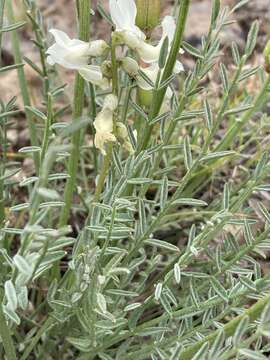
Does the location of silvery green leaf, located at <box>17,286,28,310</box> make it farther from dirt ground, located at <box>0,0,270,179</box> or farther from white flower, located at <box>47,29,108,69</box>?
dirt ground, located at <box>0,0,270,179</box>

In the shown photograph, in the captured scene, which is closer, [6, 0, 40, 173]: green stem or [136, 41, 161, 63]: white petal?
[136, 41, 161, 63]: white petal

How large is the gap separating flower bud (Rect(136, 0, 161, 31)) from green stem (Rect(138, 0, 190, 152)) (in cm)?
7

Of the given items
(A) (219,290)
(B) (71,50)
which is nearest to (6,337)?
(A) (219,290)

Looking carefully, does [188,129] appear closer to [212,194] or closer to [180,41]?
[212,194]

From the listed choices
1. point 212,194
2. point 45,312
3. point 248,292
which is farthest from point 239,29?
point 248,292

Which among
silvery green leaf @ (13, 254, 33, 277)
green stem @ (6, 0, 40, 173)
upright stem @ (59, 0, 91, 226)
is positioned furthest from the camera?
green stem @ (6, 0, 40, 173)

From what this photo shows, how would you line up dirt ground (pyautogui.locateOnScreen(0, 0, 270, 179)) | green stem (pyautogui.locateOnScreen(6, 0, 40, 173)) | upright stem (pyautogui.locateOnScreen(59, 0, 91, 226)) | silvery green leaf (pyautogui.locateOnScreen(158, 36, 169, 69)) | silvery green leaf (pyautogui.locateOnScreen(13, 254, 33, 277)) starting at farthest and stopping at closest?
1. dirt ground (pyautogui.locateOnScreen(0, 0, 270, 179))
2. green stem (pyautogui.locateOnScreen(6, 0, 40, 173))
3. upright stem (pyautogui.locateOnScreen(59, 0, 91, 226))
4. silvery green leaf (pyautogui.locateOnScreen(158, 36, 169, 69))
5. silvery green leaf (pyautogui.locateOnScreen(13, 254, 33, 277))

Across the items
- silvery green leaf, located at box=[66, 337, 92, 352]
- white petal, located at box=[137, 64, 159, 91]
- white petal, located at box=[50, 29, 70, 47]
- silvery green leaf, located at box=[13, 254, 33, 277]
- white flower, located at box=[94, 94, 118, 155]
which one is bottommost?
silvery green leaf, located at box=[66, 337, 92, 352]

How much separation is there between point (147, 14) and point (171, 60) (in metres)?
0.08

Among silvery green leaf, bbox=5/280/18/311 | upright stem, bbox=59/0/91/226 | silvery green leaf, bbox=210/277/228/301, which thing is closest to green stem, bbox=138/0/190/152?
upright stem, bbox=59/0/91/226

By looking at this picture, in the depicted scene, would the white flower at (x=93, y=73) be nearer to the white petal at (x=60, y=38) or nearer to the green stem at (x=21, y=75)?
the white petal at (x=60, y=38)

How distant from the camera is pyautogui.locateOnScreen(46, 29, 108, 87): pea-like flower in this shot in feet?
3.17

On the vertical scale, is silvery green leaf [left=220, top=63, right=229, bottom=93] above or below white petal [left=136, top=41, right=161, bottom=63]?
below

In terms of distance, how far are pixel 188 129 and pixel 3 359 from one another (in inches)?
29.2
